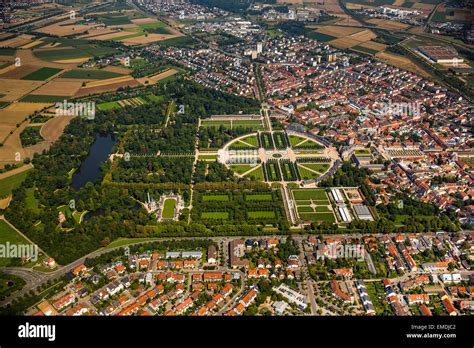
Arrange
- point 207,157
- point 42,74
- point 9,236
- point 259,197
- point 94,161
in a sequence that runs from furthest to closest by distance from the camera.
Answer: point 42,74 → point 94,161 → point 207,157 → point 259,197 → point 9,236

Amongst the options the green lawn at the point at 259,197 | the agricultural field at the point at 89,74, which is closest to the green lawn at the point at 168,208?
the green lawn at the point at 259,197

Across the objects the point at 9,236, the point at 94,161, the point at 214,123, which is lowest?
the point at 94,161

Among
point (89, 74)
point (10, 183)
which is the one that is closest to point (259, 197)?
point (10, 183)

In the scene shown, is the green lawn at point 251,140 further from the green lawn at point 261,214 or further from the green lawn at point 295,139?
the green lawn at point 261,214

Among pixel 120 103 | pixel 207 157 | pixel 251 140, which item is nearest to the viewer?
pixel 207 157

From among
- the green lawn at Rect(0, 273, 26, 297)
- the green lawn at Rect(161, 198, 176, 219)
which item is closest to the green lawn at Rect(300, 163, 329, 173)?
the green lawn at Rect(161, 198, 176, 219)

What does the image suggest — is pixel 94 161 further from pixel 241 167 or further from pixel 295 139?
pixel 295 139

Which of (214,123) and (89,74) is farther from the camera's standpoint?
(89,74)

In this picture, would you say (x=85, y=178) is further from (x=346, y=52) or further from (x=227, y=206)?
(x=346, y=52)

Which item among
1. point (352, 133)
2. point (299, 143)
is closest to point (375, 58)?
point (352, 133)
